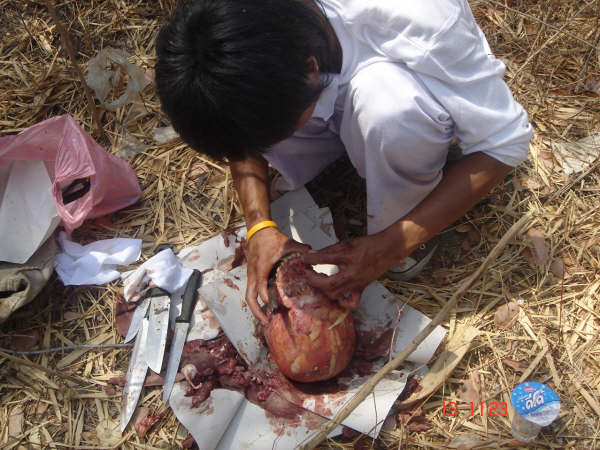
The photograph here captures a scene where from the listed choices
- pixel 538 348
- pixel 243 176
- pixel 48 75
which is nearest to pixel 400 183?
pixel 243 176

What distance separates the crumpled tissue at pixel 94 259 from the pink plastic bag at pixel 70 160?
103mm

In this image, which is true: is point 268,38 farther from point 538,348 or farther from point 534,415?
point 538,348

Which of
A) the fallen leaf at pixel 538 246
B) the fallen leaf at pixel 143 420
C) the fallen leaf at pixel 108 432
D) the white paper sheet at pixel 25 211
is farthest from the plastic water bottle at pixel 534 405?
the white paper sheet at pixel 25 211

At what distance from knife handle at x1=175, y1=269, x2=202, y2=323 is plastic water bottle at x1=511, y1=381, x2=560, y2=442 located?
1.23 metres

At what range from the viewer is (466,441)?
1764 mm

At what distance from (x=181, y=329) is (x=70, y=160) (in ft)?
3.04

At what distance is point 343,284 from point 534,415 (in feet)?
2.38

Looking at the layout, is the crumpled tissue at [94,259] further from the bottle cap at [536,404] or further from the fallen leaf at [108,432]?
the bottle cap at [536,404]

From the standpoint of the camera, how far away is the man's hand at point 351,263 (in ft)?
5.58

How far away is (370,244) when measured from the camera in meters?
1.73

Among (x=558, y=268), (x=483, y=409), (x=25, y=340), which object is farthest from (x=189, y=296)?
(x=558, y=268)

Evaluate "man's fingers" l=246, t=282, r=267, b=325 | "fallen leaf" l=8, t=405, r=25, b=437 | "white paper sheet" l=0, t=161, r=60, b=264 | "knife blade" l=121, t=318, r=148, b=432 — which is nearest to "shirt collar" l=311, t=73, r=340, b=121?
"man's fingers" l=246, t=282, r=267, b=325

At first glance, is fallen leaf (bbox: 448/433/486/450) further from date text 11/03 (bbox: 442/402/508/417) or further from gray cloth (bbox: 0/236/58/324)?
gray cloth (bbox: 0/236/58/324)

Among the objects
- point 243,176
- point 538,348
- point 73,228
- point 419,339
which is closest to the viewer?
point 419,339
